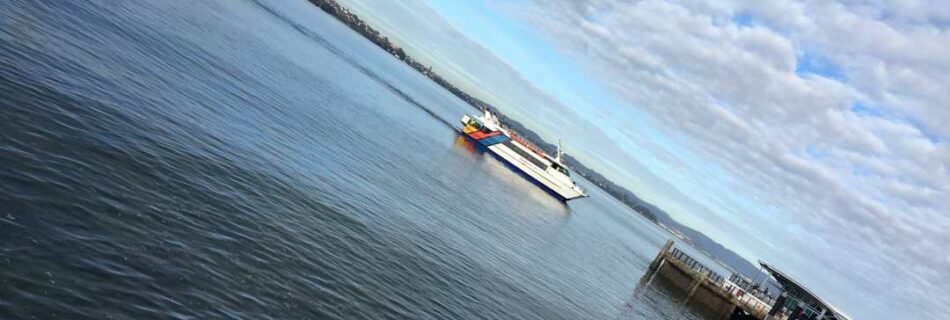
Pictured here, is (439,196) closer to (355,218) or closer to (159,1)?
(355,218)

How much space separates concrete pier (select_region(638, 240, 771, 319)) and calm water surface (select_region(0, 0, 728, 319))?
1107 centimetres

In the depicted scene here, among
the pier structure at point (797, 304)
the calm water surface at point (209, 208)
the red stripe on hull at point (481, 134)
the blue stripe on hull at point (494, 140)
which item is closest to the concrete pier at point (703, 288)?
the pier structure at point (797, 304)

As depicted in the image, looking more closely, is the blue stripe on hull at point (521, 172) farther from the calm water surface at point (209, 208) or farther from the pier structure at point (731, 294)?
the calm water surface at point (209, 208)

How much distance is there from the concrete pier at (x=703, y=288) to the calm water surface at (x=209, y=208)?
36.3 feet

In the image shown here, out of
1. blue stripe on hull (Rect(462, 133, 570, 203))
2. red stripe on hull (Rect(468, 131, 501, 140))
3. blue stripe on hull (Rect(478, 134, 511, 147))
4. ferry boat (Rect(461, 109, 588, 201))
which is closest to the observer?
ferry boat (Rect(461, 109, 588, 201))

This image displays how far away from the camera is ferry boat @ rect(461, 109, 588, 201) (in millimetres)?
105562

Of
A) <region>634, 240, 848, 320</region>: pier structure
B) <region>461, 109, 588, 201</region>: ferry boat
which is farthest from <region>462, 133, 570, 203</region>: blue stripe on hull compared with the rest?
<region>634, 240, 848, 320</region>: pier structure

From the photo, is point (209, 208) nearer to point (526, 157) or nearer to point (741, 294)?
point (741, 294)

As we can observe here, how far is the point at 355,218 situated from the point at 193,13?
52.8 metres

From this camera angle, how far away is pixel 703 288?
217 feet

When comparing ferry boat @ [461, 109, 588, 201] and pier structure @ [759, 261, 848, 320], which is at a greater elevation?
pier structure @ [759, 261, 848, 320]

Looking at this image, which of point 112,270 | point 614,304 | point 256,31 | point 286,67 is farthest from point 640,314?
point 256,31

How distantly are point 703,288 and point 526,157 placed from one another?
47.4 m

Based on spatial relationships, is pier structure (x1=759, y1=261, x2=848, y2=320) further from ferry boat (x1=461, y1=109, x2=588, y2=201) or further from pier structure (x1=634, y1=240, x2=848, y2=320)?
ferry boat (x1=461, y1=109, x2=588, y2=201)
